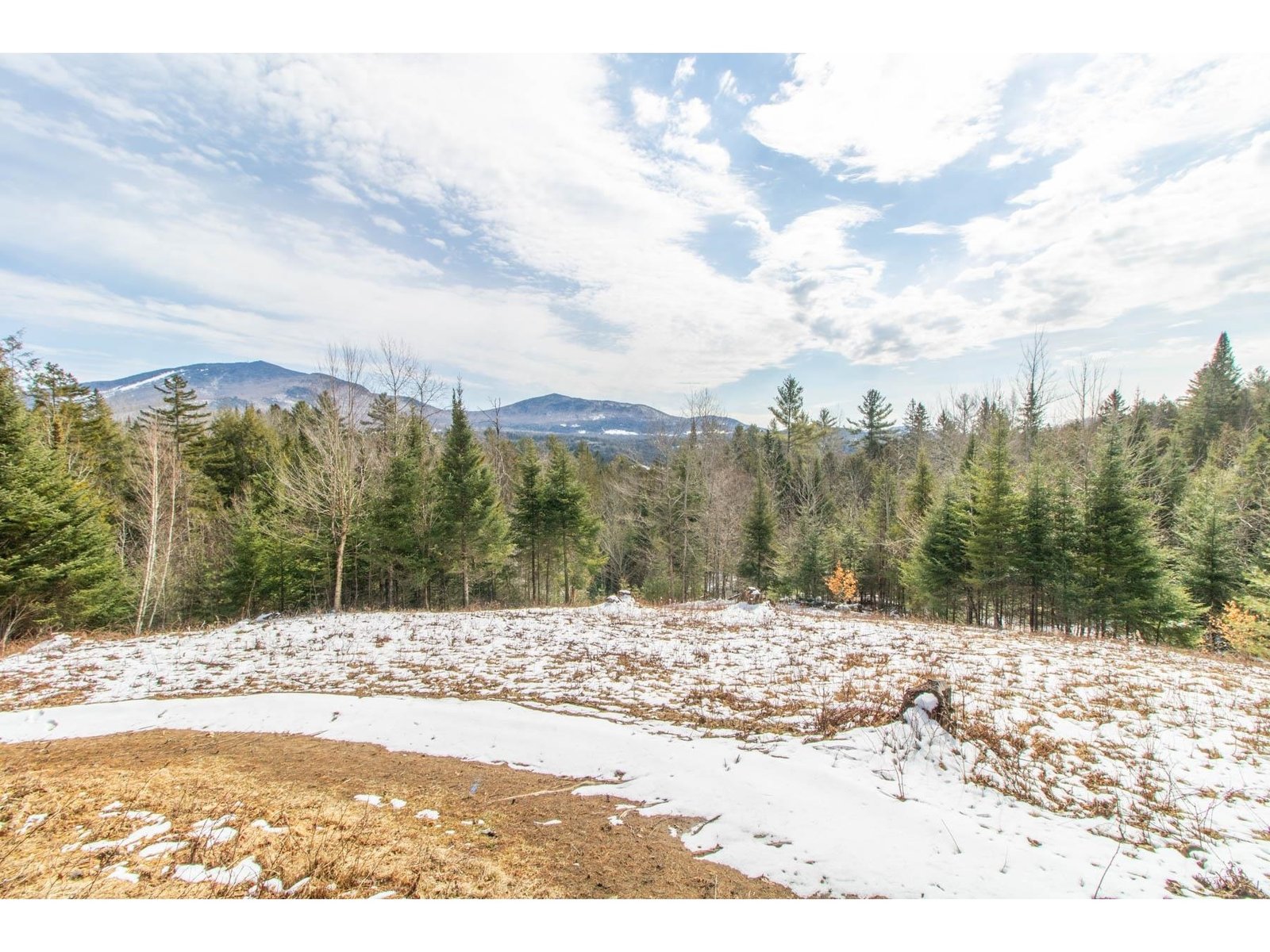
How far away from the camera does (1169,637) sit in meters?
17.3

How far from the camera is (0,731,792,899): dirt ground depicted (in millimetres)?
3164

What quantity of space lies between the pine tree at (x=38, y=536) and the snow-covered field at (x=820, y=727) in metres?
3.61

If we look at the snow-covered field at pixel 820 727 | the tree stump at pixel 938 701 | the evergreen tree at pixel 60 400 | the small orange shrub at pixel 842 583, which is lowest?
the small orange shrub at pixel 842 583

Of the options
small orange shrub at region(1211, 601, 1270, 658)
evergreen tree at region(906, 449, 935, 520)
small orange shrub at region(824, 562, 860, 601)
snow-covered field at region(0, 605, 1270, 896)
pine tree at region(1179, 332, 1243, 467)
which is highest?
pine tree at region(1179, 332, 1243, 467)

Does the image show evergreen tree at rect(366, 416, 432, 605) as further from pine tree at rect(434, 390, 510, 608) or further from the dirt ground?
the dirt ground

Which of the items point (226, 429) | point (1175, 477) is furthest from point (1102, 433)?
point (226, 429)

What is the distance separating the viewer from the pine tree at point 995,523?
64.1ft

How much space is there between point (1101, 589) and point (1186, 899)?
18796mm

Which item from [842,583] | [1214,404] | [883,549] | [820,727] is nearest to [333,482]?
[820,727]

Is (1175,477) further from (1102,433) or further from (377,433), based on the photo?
(377,433)

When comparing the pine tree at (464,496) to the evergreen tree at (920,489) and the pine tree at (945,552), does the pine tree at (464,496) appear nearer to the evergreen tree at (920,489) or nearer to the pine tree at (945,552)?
the pine tree at (945,552)

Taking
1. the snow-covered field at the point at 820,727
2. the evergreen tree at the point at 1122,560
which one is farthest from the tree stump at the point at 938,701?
the evergreen tree at the point at 1122,560

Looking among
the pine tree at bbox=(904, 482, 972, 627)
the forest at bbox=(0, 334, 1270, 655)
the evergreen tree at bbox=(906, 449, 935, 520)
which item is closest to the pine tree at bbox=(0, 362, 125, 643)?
the forest at bbox=(0, 334, 1270, 655)

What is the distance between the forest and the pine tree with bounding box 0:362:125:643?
63 mm
